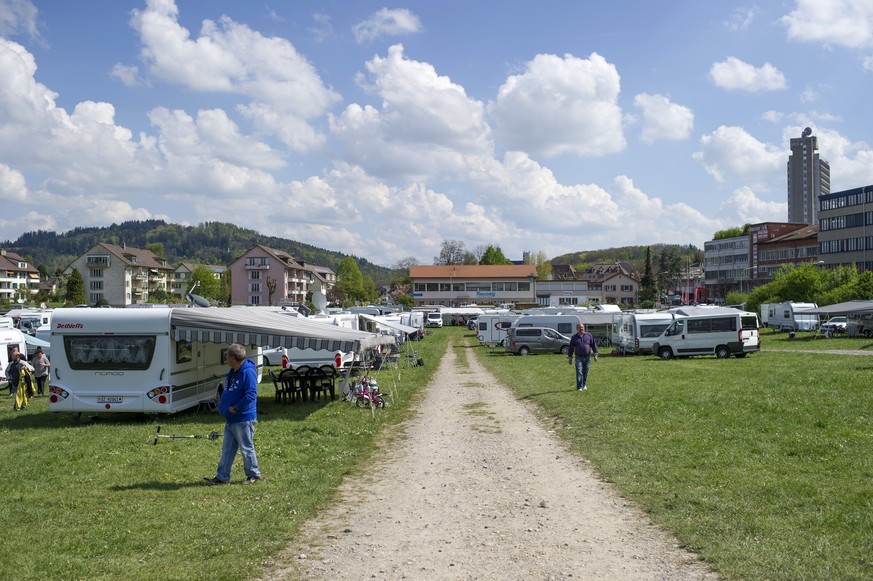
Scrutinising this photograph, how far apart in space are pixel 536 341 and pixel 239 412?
3273 centimetres

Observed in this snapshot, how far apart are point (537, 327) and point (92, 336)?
2927cm

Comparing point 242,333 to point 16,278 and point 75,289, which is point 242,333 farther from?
point 16,278

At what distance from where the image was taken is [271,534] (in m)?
7.24

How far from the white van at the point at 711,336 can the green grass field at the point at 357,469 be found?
17.1 m

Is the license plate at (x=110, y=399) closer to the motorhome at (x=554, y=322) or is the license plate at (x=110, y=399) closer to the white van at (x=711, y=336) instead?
the white van at (x=711, y=336)

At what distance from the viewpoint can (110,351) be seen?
1570 centimetres

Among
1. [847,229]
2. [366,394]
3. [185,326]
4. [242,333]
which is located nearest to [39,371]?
[185,326]

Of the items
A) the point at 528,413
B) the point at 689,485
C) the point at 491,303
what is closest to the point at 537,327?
the point at 528,413

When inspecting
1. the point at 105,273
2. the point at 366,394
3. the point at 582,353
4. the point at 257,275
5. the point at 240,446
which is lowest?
the point at 366,394

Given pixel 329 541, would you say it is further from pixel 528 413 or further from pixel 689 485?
pixel 528 413

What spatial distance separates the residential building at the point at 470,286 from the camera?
11825 cm

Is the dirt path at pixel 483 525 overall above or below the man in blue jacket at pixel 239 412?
below

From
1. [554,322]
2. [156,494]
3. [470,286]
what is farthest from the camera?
[470,286]

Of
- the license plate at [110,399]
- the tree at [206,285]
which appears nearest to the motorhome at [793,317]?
the license plate at [110,399]
